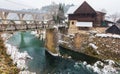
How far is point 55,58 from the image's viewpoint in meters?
41.8

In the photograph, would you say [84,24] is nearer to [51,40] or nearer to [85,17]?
[85,17]

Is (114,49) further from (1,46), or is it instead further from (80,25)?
(1,46)

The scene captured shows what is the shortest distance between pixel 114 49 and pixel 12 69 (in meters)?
29.5

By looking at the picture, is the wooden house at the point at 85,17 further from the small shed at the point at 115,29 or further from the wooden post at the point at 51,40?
the wooden post at the point at 51,40

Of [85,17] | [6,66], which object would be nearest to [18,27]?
[6,66]

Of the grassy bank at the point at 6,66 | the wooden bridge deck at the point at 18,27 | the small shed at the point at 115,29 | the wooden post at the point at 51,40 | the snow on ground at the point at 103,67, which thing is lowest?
the snow on ground at the point at 103,67

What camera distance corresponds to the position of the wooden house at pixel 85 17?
54.9 m

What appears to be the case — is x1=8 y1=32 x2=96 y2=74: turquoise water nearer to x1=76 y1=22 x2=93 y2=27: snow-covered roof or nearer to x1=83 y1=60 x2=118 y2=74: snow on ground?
x1=83 y1=60 x2=118 y2=74: snow on ground

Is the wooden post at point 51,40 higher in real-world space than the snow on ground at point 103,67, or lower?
higher

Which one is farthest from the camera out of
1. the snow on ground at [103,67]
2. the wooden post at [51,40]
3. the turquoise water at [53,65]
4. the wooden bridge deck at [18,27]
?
the wooden post at [51,40]

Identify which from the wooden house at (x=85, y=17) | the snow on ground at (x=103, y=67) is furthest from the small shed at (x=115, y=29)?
the snow on ground at (x=103, y=67)

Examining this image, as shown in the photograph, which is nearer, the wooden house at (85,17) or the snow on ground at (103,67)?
the snow on ground at (103,67)

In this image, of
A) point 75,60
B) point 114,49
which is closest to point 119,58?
point 114,49

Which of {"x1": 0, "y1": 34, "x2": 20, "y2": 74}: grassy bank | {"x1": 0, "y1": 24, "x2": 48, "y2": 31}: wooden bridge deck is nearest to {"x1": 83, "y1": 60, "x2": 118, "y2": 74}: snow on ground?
{"x1": 0, "y1": 24, "x2": 48, "y2": 31}: wooden bridge deck
